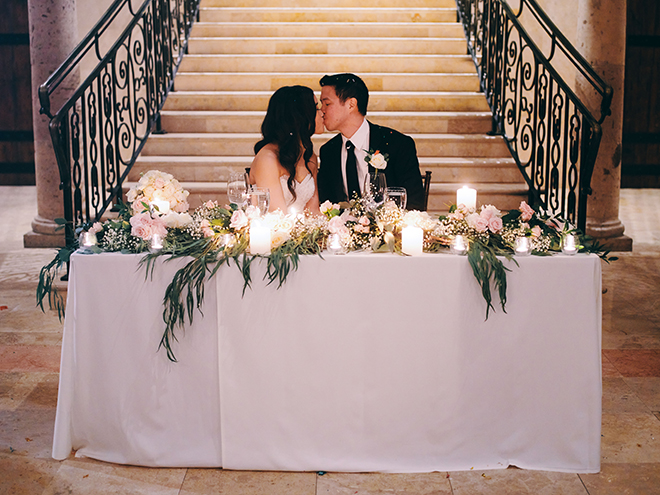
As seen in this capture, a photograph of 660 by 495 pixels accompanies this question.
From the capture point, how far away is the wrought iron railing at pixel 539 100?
4309 millimetres

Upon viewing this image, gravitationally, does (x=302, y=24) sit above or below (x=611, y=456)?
above

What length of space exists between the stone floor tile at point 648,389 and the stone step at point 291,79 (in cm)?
353

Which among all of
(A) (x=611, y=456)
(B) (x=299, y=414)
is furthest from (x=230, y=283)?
(A) (x=611, y=456)

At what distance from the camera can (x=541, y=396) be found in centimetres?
245

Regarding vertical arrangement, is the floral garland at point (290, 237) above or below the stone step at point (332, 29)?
below

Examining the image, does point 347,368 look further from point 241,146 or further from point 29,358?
point 241,146

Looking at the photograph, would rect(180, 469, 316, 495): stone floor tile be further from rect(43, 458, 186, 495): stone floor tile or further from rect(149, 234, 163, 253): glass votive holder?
rect(149, 234, 163, 253): glass votive holder

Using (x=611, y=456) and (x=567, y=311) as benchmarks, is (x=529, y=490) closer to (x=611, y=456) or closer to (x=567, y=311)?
(x=611, y=456)

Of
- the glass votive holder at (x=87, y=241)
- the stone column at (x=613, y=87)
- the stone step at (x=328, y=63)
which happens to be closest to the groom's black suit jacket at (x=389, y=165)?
the glass votive holder at (x=87, y=241)

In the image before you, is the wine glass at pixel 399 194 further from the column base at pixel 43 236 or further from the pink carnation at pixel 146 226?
the column base at pixel 43 236

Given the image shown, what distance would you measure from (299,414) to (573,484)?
3.26ft

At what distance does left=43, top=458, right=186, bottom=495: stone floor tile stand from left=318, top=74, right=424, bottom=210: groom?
1636mm

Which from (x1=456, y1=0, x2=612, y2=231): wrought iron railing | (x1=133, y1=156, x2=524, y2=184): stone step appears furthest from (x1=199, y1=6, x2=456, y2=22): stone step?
(x1=133, y1=156, x2=524, y2=184): stone step

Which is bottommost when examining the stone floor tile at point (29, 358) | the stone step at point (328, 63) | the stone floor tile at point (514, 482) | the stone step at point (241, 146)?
the stone floor tile at point (514, 482)
